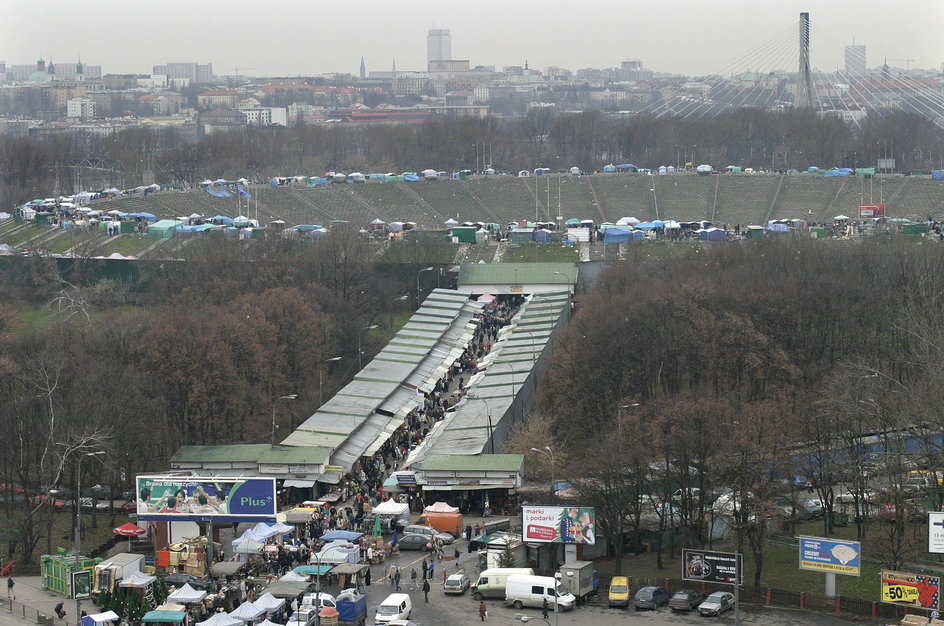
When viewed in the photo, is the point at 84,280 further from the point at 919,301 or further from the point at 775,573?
the point at 775,573

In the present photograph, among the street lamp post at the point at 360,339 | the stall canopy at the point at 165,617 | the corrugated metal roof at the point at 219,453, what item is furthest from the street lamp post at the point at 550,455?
the street lamp post at the point at 360,339

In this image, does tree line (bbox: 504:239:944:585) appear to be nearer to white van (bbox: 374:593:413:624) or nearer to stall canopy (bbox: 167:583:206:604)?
white van (bbox: 374:593:413:624)

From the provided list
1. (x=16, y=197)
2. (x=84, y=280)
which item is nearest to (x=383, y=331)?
(x=84, y=280)

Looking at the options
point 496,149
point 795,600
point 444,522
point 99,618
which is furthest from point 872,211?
point 99,618

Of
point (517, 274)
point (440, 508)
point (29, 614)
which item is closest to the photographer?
point (29, 614)

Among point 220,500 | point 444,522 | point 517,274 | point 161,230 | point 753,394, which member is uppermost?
point 161,230

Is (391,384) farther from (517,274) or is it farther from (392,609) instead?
(517,274)

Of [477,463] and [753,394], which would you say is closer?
[477,463]
